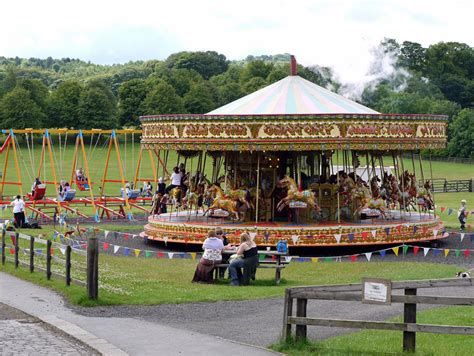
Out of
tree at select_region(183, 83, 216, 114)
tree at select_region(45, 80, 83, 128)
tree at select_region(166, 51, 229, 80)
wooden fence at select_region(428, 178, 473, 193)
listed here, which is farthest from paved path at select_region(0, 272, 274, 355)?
tree at select_region(166, 51, 229, 80)

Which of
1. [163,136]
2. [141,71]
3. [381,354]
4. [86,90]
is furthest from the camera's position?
[141,71]

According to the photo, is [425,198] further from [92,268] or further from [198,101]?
[198,101]

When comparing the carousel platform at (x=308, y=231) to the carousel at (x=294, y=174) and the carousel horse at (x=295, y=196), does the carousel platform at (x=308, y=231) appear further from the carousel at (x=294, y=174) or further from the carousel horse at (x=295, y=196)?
the carousel horse at (x=295, y=196)

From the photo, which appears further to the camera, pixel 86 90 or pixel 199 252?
pixel 86 90

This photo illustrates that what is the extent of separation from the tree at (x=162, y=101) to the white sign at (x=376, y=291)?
321 ft

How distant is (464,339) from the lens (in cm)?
1568

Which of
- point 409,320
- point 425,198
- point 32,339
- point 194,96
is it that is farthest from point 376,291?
point 194,96

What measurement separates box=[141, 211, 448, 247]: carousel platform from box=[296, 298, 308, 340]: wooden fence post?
1735 centimetres

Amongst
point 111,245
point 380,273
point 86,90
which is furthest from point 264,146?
point 86,90

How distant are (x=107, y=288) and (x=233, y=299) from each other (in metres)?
Result: 2.74

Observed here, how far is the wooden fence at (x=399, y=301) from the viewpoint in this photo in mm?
Result: 13555

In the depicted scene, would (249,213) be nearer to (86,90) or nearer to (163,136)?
(163,136)

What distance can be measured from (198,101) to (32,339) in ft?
328

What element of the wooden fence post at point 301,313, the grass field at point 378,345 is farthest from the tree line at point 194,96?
the wooden fence post at point 301,313
